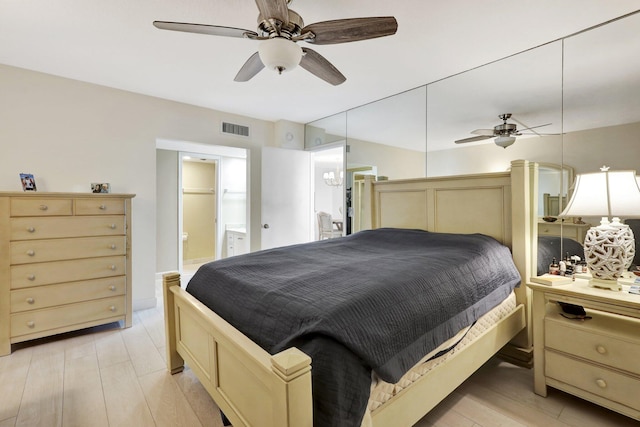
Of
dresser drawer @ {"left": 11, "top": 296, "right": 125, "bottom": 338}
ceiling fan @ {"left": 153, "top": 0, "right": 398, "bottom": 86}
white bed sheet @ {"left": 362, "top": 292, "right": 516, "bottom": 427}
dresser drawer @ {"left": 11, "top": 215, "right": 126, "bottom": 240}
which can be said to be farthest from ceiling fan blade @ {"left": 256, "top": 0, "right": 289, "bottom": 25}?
dresser drawer @ {"left": 11, "top": 296, "right": 125, "bottom": 338}

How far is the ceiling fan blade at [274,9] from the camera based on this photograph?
1.33 meters

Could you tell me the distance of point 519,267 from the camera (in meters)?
2.12

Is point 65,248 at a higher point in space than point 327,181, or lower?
lower

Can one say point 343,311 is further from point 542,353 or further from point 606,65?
point 606,65

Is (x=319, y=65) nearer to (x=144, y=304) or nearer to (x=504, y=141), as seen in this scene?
(x=504, y=141)

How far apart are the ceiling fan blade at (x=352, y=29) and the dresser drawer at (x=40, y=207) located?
2.41m

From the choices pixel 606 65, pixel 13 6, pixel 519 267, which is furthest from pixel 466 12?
pixel 13 6

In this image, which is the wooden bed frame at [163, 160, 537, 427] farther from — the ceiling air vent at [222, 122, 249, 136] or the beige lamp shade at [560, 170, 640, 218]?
the ceiling air vent at [222, 122, 249, 136]

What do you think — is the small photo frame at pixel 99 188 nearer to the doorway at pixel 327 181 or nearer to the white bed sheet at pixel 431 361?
the white bed sheet at pixel 431 361

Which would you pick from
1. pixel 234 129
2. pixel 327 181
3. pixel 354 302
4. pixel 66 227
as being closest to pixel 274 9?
pixel 354 302

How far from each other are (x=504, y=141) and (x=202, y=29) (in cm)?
238

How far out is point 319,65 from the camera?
6.02ft

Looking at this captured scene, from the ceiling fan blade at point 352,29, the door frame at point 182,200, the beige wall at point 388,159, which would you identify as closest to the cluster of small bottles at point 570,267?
the beige wall at point 388,159

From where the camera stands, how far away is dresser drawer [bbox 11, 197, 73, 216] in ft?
7.48
